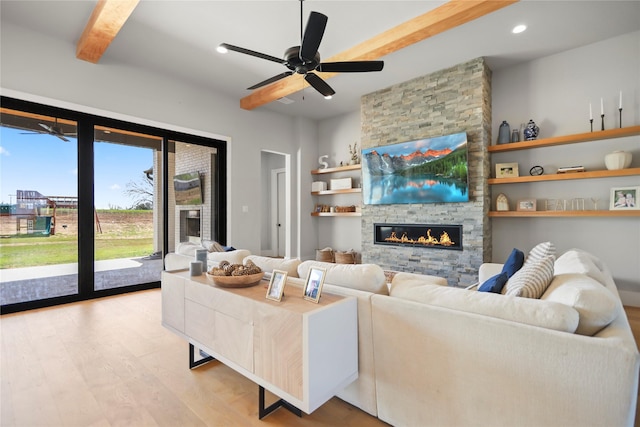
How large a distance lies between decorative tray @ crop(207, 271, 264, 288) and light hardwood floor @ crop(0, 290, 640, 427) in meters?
0.68

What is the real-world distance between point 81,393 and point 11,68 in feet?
11.4

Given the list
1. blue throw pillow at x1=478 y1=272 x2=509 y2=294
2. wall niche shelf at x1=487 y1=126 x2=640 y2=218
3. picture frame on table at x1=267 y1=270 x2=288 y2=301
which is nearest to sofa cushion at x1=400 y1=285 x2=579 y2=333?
blue throw pillow at x1=478 y1=272 x2=509 y2=294

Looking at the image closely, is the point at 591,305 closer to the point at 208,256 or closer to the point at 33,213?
the point at 208,256

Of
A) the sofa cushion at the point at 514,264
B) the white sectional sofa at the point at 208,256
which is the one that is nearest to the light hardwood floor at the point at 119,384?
the white sectional sofa at the point at 208,256

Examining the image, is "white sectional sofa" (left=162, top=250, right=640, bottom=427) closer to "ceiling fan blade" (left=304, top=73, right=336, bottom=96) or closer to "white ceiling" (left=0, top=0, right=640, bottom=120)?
"ceiling fan blade" (left=304, top=73, right=336, bottom=96)

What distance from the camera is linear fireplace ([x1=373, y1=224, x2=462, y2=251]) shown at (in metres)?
4.29

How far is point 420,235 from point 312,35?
3.35 meters

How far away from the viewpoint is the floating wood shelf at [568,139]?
3340 millimetres

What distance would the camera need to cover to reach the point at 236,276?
181cm

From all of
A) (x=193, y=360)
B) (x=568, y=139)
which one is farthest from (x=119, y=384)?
(x=568, y=139)

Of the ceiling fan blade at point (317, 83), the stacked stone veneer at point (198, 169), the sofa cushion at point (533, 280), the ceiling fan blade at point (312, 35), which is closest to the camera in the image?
the sofa cushion at point (533, 280)

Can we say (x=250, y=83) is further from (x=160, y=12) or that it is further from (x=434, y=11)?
(x=434, y=11)

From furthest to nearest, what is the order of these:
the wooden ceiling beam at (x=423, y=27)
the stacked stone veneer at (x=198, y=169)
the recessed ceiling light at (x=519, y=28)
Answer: the stacked stone veneer at (x=198, y=169)
the recessed ceiling light at (x=519, y=28)
the wooden ceiling beam at (x=423, y=27)

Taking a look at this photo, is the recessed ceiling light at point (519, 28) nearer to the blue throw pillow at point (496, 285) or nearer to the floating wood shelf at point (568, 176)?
the floating wood shelf at point (568, 176)
